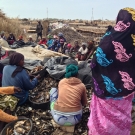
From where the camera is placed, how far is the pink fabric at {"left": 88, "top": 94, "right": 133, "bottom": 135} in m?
2.05

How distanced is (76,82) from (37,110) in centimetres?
109

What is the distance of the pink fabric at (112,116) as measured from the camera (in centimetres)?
205

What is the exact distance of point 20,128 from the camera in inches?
111

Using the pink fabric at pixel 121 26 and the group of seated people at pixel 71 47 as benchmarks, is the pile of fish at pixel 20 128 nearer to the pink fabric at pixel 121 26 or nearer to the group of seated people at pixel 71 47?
the pink fabric at pixel 121 26

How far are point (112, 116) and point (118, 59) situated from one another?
1.87 ft

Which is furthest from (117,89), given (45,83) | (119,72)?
(45,83)

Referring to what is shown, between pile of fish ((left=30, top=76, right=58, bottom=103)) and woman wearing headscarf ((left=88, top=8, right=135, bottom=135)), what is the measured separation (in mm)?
1798

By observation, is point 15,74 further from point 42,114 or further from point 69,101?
point 69,101

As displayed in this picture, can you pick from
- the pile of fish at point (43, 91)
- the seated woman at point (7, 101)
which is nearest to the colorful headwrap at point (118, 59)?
the seated woman at point (7, 101)

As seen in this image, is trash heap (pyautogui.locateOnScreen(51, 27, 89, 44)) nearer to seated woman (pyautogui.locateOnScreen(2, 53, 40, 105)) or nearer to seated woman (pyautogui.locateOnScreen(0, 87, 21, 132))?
seated woman (pyautogui.locateOnScreen(2, 53, 40, 105))

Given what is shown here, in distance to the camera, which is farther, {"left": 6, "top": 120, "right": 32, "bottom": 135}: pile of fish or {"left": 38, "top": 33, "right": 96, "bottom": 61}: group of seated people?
{"left": 38, "top": 33, "right": 96, "bottom": 61}: group of seated people

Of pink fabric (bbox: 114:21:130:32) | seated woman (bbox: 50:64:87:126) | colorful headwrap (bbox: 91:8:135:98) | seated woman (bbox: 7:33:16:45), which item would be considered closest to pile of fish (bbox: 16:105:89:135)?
seated woman (bbox: 50:64:87:126)

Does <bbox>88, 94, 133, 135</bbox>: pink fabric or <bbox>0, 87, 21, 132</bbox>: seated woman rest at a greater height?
<bbox>88, 94, 133, 135</bbox>: pink fabric

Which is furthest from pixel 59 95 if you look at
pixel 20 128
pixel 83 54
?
pixel 83 54
